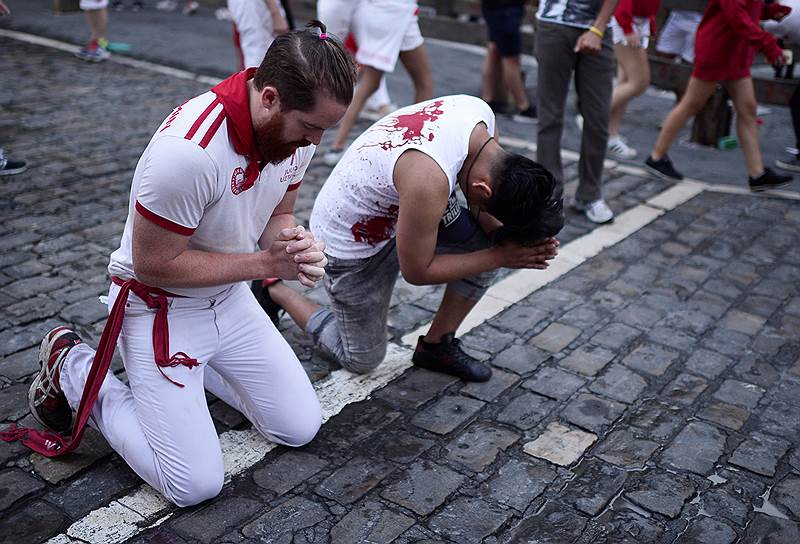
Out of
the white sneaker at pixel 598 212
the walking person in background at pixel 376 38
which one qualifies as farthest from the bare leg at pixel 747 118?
the walking person in background at pixel 376 38

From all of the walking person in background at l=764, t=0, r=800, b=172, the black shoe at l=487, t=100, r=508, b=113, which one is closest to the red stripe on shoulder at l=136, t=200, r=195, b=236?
the walking person in background at l=764, t=0, r=800, b=172

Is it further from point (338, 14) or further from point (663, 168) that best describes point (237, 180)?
point (663, 168)

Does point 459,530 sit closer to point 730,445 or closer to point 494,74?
point 730,445

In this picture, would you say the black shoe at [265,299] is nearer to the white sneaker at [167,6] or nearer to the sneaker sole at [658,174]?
the sneaker sole at [658,174]

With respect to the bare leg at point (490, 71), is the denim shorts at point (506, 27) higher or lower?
higher

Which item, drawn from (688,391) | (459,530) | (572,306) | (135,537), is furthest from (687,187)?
(135,537)

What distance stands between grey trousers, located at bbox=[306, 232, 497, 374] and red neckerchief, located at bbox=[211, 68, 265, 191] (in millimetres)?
895

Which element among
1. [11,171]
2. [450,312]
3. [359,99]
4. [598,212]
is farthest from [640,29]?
[11,171]

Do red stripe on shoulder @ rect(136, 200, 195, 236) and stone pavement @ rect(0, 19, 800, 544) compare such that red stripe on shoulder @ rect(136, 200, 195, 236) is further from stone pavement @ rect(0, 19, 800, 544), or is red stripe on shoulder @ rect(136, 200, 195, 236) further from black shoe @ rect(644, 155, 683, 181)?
black shoe @ rect(644, 155, 683, 181)

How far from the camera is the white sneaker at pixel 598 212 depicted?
558cm

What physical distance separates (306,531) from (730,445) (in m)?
1.61

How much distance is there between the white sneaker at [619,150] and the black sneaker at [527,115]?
1.07 meters

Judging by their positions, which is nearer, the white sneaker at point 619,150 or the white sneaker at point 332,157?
the white sneaker at point 332,157

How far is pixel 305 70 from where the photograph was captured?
260cm
